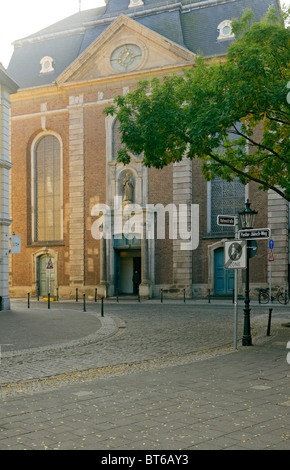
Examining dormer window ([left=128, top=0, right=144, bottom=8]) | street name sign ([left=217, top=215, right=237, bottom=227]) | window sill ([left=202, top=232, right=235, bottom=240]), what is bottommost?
street name sign ([left=217, top=215, right=237, bottom=227])

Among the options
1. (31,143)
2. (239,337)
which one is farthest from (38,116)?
(239,337)

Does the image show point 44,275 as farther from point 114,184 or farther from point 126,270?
point 114,184

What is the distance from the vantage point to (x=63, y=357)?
10852mm

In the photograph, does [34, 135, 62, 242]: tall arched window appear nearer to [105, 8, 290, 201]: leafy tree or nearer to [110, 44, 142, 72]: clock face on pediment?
[110, 44, 142, 72]: clock face on pediment

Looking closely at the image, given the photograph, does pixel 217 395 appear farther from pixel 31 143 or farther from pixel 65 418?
pixel 31 143

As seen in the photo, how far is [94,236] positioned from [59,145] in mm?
6641

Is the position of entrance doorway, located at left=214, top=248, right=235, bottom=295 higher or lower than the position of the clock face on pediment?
lower

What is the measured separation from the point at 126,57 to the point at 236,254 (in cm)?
2395

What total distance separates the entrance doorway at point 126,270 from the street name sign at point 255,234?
2195cm

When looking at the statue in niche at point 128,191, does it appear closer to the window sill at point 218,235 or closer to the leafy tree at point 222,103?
the window sill at point 218,235

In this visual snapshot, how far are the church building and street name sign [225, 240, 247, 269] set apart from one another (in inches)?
701

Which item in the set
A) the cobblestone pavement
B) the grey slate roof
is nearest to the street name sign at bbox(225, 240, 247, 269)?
the cobblestone pavement

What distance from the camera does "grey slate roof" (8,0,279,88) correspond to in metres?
31.6

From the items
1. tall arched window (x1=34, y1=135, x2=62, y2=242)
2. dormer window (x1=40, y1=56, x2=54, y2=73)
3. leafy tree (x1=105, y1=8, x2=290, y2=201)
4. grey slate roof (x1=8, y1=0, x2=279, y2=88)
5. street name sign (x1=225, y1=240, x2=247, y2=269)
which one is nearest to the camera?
street name sign (x1=225, y1=240, x2=247, y2=269)
